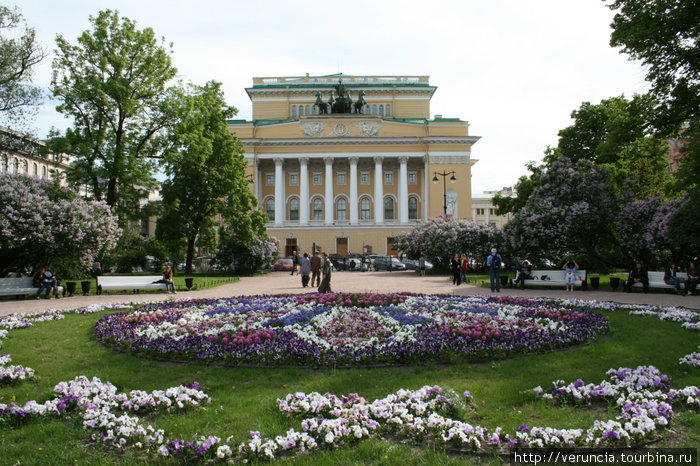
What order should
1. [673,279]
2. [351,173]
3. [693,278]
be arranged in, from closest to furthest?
[693,278], [673,279], [351,173]

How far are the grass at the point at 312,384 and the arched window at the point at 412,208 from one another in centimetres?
5394

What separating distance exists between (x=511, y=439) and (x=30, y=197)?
21.1m

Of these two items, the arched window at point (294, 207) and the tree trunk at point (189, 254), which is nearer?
the tree trunk at point (189, 254)

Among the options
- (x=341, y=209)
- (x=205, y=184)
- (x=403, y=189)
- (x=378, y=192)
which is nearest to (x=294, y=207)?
(x=341, y=209)

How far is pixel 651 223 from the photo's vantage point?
20484mm

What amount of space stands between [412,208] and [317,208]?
41.0 feet

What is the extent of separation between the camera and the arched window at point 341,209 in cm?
6372

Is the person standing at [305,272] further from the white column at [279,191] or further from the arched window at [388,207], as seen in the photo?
the arched window at [388,207]

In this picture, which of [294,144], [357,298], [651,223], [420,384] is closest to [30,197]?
[357,298]

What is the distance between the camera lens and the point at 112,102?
27.0 meters

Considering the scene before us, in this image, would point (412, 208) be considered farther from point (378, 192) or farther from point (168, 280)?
point (168, 280)

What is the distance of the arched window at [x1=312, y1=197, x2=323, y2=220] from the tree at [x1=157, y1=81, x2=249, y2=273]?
1078 inches

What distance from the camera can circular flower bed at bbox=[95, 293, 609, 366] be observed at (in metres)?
7.64

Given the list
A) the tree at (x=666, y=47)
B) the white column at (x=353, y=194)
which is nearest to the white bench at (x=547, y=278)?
the tree at (x=666, y=47)
